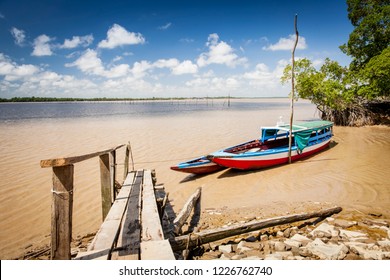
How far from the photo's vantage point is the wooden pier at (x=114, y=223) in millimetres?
1929

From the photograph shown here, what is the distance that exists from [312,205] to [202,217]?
3.00 metres

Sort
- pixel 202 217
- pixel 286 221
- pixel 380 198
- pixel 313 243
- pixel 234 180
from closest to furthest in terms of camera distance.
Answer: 1. pixel 313 243
2. pixel 286 221
3. pixel 202 217
4. pixel 380 198
5. pixel 234 180

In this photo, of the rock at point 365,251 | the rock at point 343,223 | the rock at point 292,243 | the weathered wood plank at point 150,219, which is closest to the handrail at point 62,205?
the weathered wood plank at point 150,219

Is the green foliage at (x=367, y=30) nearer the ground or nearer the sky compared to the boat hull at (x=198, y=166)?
nearer the sky

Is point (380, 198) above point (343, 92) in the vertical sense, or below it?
below

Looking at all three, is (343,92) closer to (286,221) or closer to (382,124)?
(382,124)

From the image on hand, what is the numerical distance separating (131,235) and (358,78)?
23325mm

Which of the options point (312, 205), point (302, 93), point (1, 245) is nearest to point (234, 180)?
point (312, 205)

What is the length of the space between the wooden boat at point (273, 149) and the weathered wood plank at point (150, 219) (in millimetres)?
4045

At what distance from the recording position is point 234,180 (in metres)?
8.59

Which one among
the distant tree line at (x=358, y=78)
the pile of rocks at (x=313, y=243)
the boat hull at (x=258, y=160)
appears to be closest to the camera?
the pile of rocks at (x=313, y=243)

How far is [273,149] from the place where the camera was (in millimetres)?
9805

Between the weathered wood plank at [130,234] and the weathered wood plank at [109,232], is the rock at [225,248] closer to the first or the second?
the weathered wood plank at [130,234]

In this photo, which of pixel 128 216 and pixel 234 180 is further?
pixel 234 180
